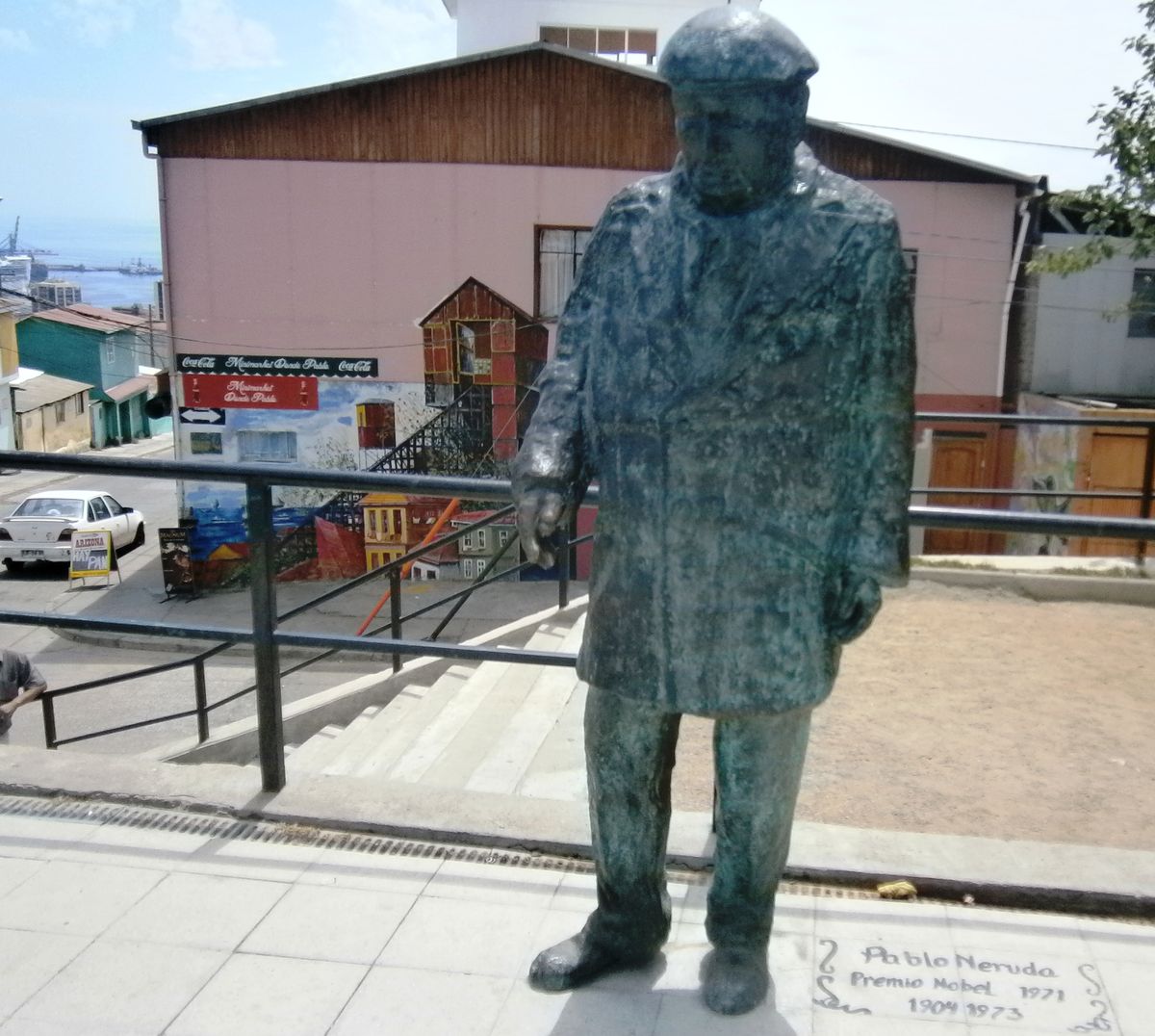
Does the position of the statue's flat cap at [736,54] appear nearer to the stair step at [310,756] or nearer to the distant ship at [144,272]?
the stair step at [310,756]

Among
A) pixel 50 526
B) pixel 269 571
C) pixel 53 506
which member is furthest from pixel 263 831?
pixel 53 506

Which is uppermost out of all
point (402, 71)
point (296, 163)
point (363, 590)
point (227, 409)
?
point (402, 71)

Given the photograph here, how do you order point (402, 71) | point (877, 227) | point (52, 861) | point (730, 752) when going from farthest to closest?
1. point (402, 71)
2. point (52, 861)
3. point (730, 752)
4. point (877, 227)

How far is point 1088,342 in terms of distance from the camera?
52.9ft

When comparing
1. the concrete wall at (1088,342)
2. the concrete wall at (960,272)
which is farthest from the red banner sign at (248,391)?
the concrete wall at (1088,342)

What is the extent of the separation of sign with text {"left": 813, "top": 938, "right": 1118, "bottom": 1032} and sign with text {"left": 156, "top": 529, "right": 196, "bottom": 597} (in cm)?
1645

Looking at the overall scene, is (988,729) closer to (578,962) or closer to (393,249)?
(578,962)

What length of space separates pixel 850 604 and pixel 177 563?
1718 cm

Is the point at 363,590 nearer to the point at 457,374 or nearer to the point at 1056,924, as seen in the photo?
the point at 457,374

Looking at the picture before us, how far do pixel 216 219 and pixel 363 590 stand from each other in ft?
18.9

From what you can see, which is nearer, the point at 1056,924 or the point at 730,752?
the point at 730,752

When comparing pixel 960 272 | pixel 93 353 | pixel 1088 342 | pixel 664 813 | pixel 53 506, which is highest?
pixel 960 272

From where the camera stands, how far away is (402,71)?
1593 centimetres

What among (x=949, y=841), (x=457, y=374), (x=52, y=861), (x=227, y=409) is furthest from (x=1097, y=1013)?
(x=227, y=409)
